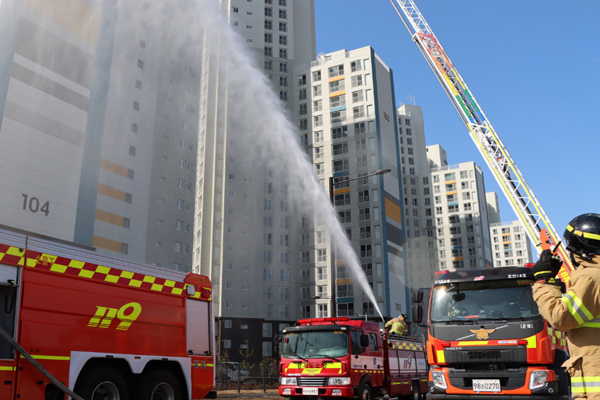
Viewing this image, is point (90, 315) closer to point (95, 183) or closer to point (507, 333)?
point (507, 333)

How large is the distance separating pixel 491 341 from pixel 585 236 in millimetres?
6822

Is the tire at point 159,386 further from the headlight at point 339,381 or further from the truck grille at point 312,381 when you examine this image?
→ the headlight at point 339,381

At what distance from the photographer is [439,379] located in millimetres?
11008

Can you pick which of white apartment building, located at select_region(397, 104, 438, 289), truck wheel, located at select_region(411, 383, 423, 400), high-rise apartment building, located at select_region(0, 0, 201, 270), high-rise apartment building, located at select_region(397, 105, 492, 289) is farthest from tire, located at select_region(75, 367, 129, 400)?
high-rise apartment building, located at select_region(397, 105, 492, 289)

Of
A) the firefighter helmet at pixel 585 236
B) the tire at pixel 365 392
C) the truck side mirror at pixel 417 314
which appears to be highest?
the firefighter helmet at pixel 585 236

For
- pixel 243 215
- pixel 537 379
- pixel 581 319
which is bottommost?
pixel 537 379

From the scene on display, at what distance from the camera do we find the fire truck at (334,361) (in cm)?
1405

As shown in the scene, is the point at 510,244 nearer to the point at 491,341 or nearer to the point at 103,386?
the point at 491,341

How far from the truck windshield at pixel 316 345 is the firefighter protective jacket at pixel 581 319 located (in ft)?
34.2

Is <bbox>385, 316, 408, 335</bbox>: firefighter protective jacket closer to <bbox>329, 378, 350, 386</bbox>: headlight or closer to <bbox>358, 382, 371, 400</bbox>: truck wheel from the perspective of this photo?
<bbox>358, 382, 371, 400</bbox>: truck wheel

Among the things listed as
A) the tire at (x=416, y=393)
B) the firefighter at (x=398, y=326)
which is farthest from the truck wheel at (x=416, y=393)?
the firefighter at (x=398, y=326)

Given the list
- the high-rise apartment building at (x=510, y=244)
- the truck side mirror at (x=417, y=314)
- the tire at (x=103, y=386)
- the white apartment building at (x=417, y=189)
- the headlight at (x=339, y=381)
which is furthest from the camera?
the high-rise apartment building at (x=510, y=244)

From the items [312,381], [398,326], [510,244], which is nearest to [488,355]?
[312,381]

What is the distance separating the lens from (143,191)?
61.1 m
